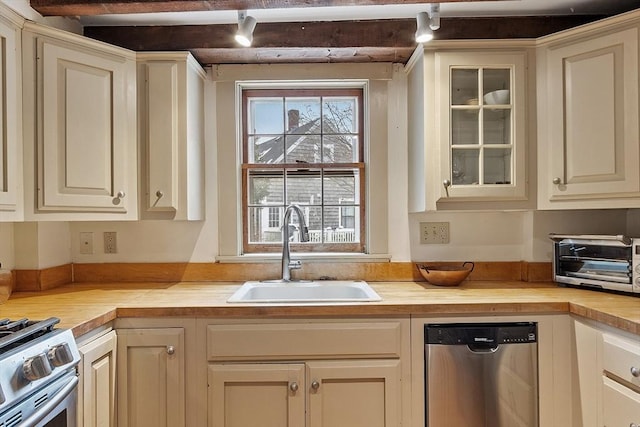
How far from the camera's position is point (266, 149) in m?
2.27

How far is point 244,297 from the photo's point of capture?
1.85 metres

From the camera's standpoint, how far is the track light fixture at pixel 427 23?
170 centimetres

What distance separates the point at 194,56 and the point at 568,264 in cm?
221

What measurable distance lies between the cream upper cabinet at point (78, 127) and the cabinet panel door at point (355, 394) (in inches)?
46.6

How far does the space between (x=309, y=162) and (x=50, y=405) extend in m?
1.63

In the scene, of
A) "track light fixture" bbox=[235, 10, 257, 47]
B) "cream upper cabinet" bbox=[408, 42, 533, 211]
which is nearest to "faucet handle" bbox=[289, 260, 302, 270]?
"cream upper cabinet" bbox=[408, 42, 533, 211]

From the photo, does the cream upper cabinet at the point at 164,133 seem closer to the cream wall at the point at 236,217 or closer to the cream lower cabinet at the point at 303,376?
the cream wall at the point at 236,217

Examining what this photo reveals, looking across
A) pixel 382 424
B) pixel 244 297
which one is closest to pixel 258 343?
pixel 244 297

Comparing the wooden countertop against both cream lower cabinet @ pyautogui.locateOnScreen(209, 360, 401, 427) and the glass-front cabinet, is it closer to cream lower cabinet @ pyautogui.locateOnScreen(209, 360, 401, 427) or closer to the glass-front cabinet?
cream lower cabinet @ pyautogui.locateOnScreen(209, 360, 401, 427)

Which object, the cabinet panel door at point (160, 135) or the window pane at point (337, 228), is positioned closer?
the cabinet panel door at point (160, 135)

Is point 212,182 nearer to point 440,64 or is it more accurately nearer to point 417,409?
point 440,64

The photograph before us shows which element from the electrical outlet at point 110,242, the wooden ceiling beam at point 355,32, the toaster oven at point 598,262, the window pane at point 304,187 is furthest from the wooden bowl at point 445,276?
the electrical outlet at point 110,242

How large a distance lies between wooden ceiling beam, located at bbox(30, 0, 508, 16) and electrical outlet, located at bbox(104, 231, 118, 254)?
1.11 meters

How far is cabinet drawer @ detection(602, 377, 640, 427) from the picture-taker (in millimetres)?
1288
